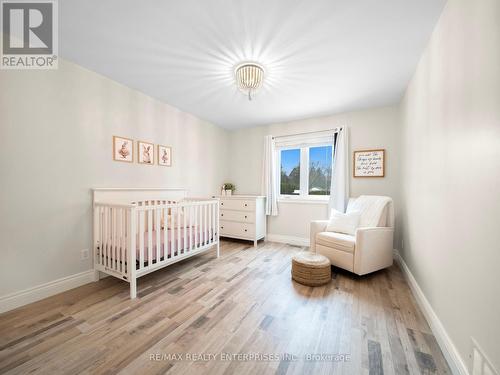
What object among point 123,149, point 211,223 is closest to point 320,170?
point 211,223

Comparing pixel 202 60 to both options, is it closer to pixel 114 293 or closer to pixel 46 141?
pixel 46 141

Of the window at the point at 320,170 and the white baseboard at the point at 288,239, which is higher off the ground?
the window at the point at 320,170

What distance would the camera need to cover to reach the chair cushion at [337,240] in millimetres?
2307

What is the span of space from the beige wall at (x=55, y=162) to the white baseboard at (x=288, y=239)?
2.44m

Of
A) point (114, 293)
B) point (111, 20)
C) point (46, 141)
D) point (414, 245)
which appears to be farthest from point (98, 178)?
point (414, 245)

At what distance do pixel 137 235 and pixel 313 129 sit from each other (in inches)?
122

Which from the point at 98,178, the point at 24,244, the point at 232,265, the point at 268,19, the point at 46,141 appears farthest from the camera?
the point at 232,265

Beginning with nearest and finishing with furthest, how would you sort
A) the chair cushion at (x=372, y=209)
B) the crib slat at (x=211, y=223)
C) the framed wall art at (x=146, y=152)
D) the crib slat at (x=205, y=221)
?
the chair cushion at (x=372, y=209) < the framed wall art at (x=146, y=152) < the crib slat at (x=205, y=221) < the crib slat at (x=211, y=223)

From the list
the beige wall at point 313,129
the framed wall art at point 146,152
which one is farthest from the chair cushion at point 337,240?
the framed wall art at point 146,152

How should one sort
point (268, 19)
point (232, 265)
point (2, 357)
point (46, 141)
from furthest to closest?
point (232, 265), point (46, 141), point (268, 19), point (2, 357)

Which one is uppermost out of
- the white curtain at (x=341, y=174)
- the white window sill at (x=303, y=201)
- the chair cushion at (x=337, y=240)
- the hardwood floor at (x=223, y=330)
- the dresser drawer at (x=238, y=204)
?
the white curtain at (x=341, y=174)

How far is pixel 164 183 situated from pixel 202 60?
177 cm

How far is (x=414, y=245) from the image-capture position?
2080 millimetres

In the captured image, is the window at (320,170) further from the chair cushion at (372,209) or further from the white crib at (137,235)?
the white crib at (137,235)
